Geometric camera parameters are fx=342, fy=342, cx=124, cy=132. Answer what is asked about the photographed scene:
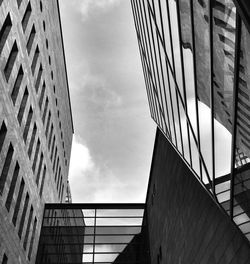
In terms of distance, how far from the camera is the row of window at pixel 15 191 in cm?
1978

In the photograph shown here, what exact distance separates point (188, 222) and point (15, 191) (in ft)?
42.0

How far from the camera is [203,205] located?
11570mm

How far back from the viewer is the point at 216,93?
9.05 meters

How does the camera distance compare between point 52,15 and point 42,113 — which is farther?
point 52,15

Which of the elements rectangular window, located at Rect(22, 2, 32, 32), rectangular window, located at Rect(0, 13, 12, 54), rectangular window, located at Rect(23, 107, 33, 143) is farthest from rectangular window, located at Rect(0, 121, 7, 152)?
rectangular window, located at Rect(22, 2, 32, 32)

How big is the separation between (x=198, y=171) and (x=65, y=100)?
32.5 metres

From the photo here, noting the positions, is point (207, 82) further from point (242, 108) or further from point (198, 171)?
Result: point (198, 171)

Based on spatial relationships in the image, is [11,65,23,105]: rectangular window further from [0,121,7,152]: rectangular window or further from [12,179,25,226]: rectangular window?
[12,179,25,226]: rectangular window

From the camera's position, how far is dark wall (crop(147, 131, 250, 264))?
30.0ft

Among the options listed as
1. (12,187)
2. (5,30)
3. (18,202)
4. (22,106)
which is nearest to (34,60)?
(22,106)

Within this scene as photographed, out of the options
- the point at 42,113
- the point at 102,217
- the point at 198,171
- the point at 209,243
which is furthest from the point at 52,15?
the point at 209,243

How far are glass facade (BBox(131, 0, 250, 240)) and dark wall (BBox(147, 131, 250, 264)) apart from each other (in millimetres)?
550

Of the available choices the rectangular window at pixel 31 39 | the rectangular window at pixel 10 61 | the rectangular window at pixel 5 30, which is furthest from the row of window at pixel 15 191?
the rectangular window at pixel 31 39

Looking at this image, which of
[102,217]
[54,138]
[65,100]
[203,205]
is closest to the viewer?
[203,205]
